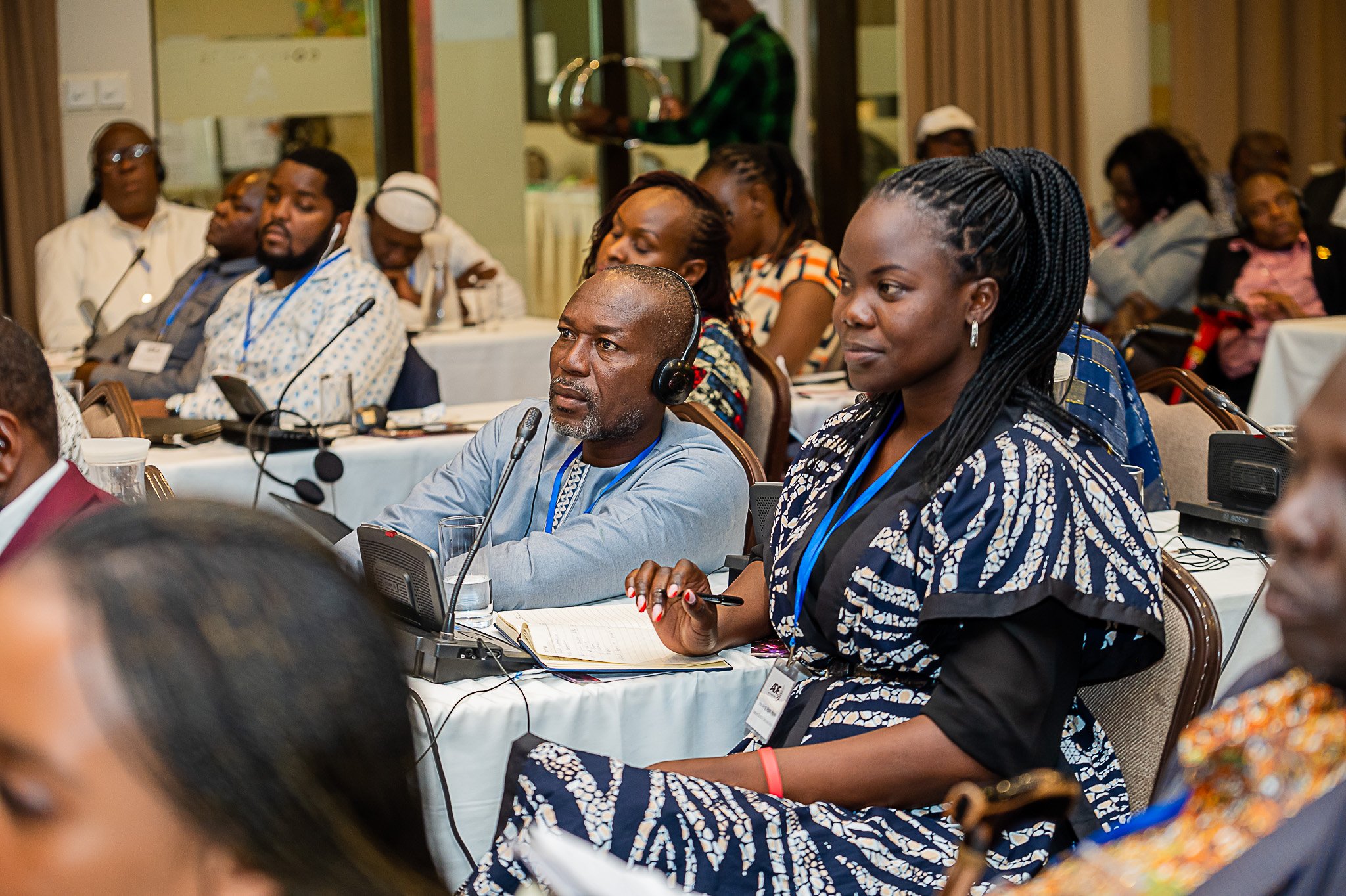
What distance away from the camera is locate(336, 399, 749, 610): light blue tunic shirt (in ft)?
7.32

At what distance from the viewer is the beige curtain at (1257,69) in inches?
324

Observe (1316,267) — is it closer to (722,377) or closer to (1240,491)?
(722,377)

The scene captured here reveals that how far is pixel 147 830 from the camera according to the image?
67 cm

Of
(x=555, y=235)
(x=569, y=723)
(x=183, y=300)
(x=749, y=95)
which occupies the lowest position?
(x=569, y=723)

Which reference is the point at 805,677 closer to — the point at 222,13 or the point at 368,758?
the point at 368,758

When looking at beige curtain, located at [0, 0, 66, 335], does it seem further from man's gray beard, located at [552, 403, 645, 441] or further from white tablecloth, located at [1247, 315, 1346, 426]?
white tablecloth, located at [1247, 315, 1346, 426]

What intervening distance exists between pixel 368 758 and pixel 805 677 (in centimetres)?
122

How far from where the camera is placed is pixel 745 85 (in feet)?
23.2

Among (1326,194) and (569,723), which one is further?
(1326,194)

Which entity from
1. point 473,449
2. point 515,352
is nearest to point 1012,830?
point 473,449

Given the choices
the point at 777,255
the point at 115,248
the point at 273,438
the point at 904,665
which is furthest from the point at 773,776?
the point at 115,248

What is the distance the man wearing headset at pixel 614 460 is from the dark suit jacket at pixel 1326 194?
17.2ft

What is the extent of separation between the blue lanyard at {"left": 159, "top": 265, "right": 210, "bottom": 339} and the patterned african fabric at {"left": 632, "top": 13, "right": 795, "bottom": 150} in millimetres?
2868

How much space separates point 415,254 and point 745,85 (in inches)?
82.5
